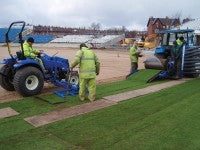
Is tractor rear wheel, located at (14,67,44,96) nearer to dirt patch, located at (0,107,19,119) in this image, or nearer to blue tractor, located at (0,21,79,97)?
blue tractor, located at (0,21,79,97)

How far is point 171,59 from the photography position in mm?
10797

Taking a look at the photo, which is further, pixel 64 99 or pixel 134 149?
pixel 64 99

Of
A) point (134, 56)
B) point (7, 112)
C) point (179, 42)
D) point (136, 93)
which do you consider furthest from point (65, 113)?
point (179, 42)

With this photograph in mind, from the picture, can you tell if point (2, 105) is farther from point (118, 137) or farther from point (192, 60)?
point (192, 60)

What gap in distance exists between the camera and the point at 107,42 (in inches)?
1854

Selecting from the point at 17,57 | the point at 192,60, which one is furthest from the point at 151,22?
the point at 17,57

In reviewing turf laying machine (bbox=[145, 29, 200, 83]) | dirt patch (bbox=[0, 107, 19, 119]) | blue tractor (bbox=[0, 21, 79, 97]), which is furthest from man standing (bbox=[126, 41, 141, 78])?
dirt patch (bbox=[0, 107, 19, 119])

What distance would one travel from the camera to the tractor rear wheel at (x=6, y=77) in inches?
325

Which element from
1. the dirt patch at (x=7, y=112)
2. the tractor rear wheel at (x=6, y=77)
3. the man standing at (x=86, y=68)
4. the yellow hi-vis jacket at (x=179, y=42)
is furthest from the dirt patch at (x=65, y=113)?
the yellow hi-vis jacket at (x=179, y=42)

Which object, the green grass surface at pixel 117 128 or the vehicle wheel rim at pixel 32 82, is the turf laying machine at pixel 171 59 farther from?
the vehicle wheel rim at pixel 32 82

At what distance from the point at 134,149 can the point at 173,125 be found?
4.38ft

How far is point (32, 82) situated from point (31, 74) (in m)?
0.31

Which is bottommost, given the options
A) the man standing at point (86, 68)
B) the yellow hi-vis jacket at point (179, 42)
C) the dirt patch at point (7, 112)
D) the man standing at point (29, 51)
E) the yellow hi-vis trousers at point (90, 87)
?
the dirt patch at point (7, 112)

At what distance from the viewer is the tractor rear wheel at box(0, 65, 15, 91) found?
27.1 feet
